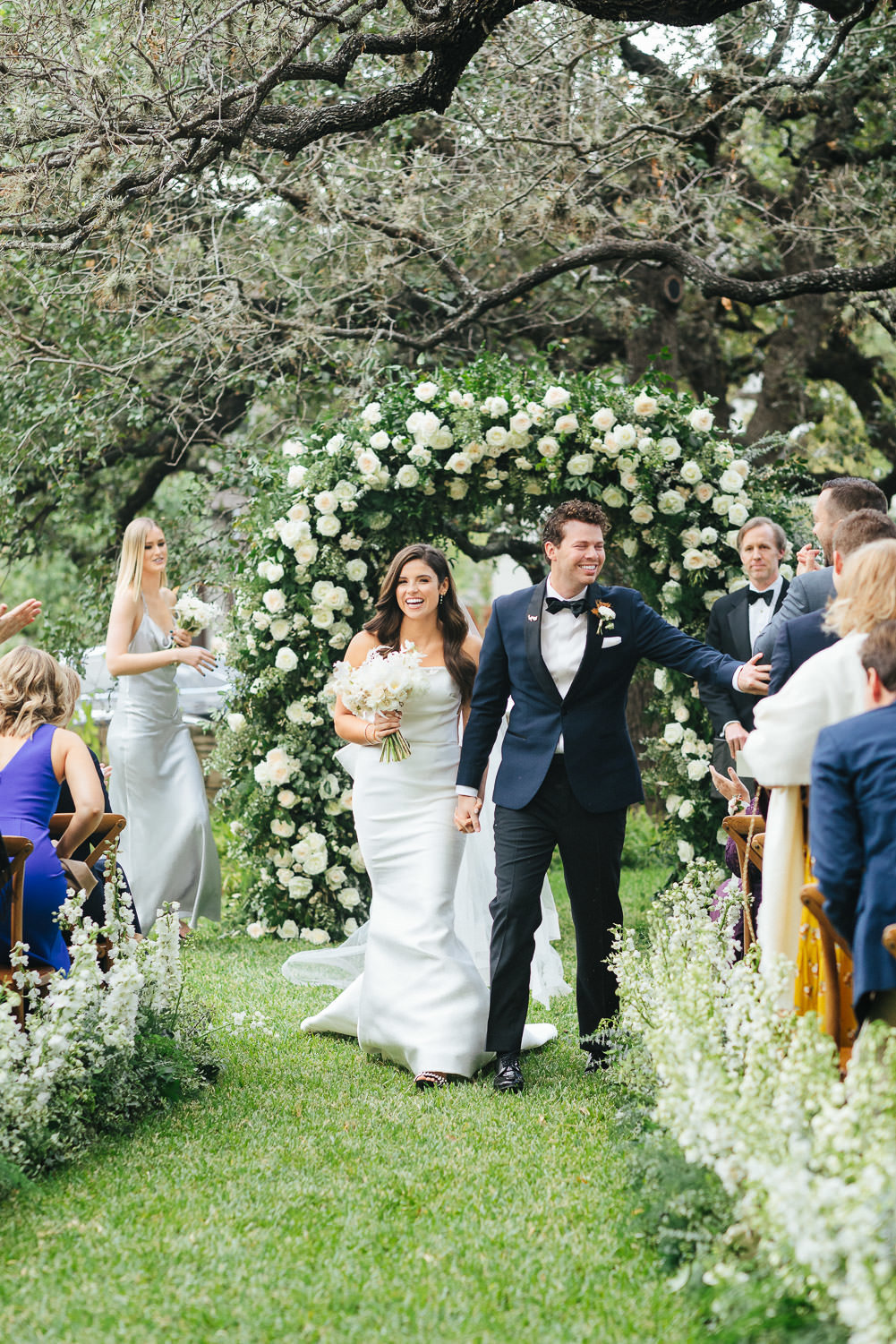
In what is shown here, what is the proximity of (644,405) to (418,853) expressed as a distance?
11.3 feet

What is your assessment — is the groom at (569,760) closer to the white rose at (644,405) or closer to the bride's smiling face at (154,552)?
the white rose at (644,405)

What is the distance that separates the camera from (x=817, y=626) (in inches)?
161

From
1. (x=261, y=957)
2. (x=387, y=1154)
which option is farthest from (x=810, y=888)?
(x=261, y=957)

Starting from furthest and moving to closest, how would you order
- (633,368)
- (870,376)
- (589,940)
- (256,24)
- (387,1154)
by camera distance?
(870,376) → (633,368) → (256,24) → (589,940) → (387,1154)

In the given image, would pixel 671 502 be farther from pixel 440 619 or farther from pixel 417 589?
pixel 417 589

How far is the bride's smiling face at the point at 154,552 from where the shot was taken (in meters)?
7.92

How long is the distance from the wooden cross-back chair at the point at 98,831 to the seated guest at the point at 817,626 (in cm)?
259

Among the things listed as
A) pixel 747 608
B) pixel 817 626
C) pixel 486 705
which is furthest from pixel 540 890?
pixel 747 608

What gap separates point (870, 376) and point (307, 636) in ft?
24.2

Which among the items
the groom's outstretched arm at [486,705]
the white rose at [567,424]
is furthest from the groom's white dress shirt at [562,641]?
the white rose at [567,424]

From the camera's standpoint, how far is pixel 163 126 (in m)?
6.46

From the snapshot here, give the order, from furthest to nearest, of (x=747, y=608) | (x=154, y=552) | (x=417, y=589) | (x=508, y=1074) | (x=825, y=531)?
(x=154, y=552) → (x=747, y=608) → (x=417, y=589) → (x=508, y=1074) → (x=825, y=531)

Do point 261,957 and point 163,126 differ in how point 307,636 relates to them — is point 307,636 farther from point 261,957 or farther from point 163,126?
point 163,126

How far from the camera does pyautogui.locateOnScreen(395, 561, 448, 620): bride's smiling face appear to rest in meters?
5.73
